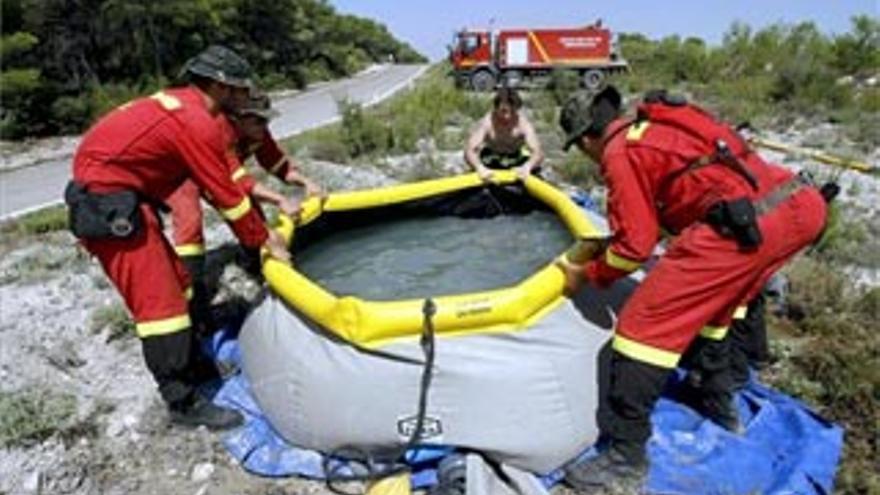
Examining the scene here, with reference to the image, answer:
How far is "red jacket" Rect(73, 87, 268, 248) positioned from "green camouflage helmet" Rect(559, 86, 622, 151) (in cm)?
125

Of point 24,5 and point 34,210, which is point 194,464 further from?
point 24,5

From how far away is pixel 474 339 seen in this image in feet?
10.5

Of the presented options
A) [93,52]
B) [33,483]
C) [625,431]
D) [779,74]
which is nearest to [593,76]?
[779,74]

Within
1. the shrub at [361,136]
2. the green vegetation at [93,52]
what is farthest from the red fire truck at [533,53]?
the shrub at [361,136]

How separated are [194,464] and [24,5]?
16223 mm

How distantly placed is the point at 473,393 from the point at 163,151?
1453mm

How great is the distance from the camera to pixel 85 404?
388 centimetres

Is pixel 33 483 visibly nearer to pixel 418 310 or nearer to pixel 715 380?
pixel 418 310

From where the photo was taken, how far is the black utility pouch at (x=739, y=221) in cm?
287

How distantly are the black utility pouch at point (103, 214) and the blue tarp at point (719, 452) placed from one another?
0.92 meters

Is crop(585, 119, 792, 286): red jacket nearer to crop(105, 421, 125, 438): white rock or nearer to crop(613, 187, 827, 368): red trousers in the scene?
crop(613, 187, 827, 368): red trousers

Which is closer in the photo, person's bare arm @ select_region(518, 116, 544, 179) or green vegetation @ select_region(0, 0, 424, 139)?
person's bare arm @ select_region(518, 116, 544, 179)

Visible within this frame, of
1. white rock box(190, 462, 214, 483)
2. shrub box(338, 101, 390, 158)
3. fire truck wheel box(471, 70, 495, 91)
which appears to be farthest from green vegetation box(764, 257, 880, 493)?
fire truck wheel box(471, 70, 495, 91)

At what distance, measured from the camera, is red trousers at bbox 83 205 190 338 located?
3.35 meters
